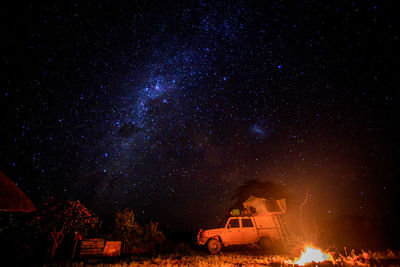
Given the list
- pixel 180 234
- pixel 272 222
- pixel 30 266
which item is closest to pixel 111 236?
pixel 30 266

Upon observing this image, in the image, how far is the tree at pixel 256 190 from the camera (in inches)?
1284

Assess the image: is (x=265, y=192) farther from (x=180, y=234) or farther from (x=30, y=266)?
(x=30, y=266)

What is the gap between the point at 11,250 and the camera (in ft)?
37.2

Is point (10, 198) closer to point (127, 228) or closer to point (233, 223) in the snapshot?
point (127, 228)

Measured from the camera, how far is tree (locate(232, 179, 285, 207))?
32.6 meters

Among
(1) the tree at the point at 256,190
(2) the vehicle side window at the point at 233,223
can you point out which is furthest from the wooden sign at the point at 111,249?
(1) the tree at the point at 256,190

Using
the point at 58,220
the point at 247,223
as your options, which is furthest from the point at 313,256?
the point at 58,220

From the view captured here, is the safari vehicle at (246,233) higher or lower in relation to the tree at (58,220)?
lower

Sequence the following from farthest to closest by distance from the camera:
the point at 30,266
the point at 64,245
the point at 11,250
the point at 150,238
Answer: the point at 150,238
the point at 64,245
the point at 11,250
the point at 30,266

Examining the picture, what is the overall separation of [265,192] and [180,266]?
88.5 ft

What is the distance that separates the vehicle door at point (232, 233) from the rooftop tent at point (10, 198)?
10.5 m

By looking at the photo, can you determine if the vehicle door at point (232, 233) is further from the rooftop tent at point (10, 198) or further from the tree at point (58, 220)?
the rooftop tent at point (10, 198)

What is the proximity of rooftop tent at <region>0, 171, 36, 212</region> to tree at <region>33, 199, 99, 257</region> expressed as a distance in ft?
11.7

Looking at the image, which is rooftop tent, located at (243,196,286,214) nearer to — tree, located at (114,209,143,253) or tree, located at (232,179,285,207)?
tree, located at (232,179,285,207)
